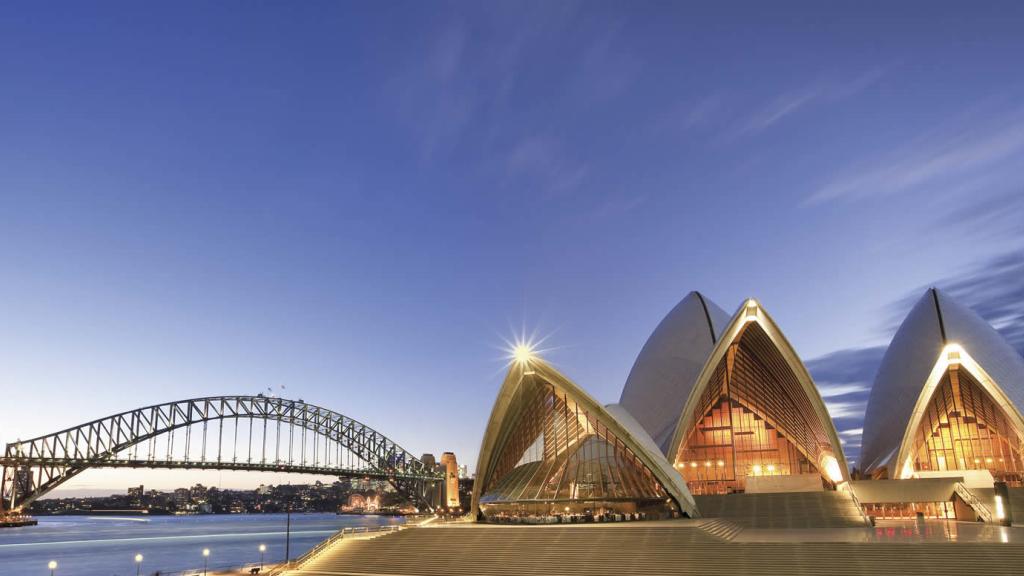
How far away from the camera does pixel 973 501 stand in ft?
108

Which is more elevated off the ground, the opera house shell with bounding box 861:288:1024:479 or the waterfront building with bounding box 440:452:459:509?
the opera house shell with bounding box 861:288:1024:479

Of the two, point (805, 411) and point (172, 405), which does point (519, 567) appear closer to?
point (805, 411)

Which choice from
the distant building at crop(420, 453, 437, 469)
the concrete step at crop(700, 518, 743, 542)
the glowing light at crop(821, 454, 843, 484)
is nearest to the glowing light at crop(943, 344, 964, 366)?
the glowing light at crop(821, 454, 843, 484)

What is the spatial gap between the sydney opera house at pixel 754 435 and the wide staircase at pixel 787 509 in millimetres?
92

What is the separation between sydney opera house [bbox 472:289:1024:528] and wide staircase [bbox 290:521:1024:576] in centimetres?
460

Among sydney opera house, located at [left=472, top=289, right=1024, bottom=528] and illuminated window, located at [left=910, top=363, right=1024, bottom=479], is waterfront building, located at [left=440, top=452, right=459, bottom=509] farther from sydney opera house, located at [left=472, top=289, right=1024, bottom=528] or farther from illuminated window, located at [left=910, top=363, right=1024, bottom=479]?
illuminated window, located at [left=910, top=363, right=1024, bottom=479]

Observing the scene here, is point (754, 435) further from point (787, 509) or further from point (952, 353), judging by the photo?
point (787, 509)

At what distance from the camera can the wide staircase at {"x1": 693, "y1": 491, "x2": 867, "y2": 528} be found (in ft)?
100

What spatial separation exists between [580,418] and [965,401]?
23.7 meters

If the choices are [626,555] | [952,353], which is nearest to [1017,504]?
[952,353]

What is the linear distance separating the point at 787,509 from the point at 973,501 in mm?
8517

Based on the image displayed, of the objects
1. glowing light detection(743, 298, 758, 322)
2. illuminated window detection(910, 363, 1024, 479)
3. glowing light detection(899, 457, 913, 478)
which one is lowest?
glowing light detection(899, 457, 913, 478)

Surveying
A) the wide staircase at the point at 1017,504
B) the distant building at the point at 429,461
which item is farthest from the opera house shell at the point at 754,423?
the distant building at the point at 429,461

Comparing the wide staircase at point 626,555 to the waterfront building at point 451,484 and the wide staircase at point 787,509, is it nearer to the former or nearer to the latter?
the wide staircase at point 787,509
